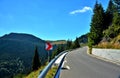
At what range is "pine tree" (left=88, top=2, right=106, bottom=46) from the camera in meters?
55.0

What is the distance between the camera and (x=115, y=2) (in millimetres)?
56562

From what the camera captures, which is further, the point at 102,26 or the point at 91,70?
the point at 102,26

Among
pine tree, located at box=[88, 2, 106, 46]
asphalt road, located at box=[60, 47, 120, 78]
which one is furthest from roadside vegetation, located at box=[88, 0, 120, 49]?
asphalt road, located at box=[60, 47, 120, 78]

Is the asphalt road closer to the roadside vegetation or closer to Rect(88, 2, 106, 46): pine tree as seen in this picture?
the roadside vegetation

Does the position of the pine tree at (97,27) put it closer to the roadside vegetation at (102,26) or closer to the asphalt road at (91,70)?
the roadside vegetation at (102,26)

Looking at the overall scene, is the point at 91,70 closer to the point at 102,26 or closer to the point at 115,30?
the point at 115,30

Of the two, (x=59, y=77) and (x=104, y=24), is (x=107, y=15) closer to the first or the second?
(x=104, y=24)

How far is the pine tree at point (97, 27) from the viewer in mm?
55009

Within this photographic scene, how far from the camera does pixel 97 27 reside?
5772 centimetres

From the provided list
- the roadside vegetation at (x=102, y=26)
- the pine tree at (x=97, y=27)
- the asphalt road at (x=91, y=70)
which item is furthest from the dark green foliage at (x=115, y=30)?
the asphalt road at (x=91, y=70)

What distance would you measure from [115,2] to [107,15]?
5.06 meters

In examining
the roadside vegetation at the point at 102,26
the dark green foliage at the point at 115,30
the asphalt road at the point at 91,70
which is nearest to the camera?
the asphalt road at the point at 91,70

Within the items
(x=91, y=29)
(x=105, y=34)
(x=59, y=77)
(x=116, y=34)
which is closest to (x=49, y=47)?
(x=59, y=77)

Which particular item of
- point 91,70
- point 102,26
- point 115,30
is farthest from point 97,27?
point 91,70
